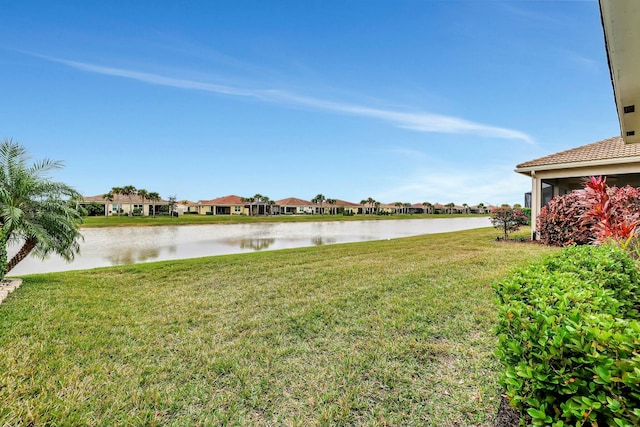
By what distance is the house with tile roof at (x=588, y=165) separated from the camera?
1032 cm

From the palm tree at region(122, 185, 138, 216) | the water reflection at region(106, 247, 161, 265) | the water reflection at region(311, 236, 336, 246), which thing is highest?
the palm tree at region(122, 185, 138, 216)

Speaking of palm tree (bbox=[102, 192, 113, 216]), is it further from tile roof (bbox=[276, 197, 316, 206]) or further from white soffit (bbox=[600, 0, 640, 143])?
white soffit (bbox=[600, 0, 640, 143])

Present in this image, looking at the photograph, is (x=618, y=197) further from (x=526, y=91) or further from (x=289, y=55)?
(x=289, y=55)

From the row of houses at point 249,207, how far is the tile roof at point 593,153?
187 feet

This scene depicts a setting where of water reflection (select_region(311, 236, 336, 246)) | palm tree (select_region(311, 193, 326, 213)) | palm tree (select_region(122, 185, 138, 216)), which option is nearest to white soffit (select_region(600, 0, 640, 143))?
water reflection (select_region(311, 236, 336, 246))

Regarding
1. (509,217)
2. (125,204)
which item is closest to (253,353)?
(509,217)

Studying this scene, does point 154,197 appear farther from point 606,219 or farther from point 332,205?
point 606,219

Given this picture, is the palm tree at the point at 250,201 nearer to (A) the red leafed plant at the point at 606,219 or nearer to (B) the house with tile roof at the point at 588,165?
(B) the house with tile roof at the point at 588,165

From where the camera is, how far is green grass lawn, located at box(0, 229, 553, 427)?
242 cm

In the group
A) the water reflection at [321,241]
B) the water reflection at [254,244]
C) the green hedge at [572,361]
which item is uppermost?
the green hedge at [572,361]

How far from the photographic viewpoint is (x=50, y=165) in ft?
23.4

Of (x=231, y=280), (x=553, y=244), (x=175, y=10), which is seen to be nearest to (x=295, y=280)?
(x=231, y=280)

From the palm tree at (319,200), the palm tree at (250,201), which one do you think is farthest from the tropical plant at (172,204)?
the palm tree at (319,200)

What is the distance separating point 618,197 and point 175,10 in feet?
53.0
